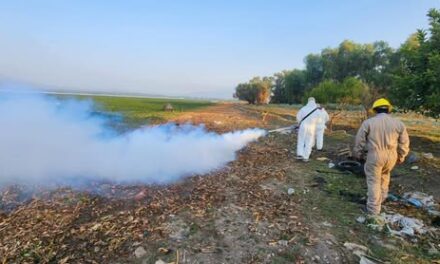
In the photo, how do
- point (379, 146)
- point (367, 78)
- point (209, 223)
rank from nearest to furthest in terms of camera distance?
point (209, 223) < point (379, 146) < point (367, 78)

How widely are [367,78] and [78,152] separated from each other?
163ft

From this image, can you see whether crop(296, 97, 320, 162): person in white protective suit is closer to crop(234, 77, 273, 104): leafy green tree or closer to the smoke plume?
the smoke plume

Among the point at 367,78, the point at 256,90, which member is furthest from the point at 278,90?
the point at 367,78

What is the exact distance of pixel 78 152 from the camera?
9.52 m

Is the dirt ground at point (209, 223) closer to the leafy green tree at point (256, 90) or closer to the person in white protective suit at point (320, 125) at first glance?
the person in white protective suit at point (320, 125)

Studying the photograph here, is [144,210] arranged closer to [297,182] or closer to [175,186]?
[175,186]

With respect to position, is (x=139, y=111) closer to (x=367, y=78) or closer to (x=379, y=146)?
(x=379, y=146)

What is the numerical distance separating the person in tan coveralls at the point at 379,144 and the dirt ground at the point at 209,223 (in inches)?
24.3

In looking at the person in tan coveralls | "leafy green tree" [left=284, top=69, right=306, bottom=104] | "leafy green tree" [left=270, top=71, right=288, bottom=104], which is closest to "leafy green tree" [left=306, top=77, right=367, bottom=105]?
the person in tan coveralls

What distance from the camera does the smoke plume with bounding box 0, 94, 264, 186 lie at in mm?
8102

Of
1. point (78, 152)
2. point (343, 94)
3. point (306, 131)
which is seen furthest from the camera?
point (343, 94)

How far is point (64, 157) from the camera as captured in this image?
9008 mm

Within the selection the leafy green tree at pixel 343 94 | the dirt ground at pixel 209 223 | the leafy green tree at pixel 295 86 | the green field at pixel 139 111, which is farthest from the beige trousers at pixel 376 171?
the leafy green tree at pixel 295 86

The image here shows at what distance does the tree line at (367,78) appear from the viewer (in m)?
12.1
